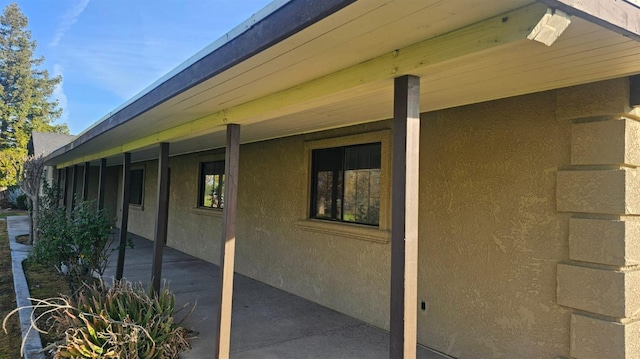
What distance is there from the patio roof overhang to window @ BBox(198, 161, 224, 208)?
18.2 feet

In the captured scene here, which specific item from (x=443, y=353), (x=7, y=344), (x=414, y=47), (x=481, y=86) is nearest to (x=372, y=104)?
(x=481, y=86)

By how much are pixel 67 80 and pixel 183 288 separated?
154 feet

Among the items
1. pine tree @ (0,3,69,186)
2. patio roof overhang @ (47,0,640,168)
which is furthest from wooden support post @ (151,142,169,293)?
pine tree @ (0,3,69,186)

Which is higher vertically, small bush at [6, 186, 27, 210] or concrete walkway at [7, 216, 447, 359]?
small bush at [6, 186, 27, 210]

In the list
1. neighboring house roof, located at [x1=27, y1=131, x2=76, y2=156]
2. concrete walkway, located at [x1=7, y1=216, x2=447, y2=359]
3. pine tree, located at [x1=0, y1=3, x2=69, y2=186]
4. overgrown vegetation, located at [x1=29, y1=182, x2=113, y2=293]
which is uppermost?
pine tree, located at [x1=0, y1=3, x2=69, y2=186]

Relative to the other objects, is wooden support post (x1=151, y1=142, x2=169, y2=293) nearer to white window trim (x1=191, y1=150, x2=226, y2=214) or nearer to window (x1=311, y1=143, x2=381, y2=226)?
window (x1=311, y1=143, x2=381, y2=226)

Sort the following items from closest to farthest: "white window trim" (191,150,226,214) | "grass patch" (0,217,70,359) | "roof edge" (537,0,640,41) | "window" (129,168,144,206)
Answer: "roof edge" (537,0,640,41)
"grass patch" (0,217,70,359)
"white window trim" (191,150,226,214)
"window" (129,168,144,206)

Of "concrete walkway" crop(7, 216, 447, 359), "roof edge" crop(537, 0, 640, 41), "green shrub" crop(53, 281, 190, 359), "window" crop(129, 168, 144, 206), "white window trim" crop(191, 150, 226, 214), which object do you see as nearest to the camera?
"roof edge" crop(537, 0, 640, 41)

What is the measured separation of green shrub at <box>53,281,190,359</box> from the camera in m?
3.74

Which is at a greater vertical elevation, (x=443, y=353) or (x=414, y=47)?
(x=414, y=47)

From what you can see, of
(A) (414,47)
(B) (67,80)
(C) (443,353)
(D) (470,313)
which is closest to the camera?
(A) (414,47)

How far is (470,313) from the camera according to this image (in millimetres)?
3844

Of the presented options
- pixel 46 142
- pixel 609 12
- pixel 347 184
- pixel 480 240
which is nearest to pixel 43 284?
pixel 347 184

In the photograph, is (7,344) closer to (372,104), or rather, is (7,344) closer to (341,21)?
(372,104)
